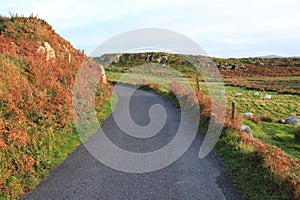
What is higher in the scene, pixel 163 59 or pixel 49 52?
pixel 163 59

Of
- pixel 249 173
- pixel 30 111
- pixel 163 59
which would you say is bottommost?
pixel 249 173

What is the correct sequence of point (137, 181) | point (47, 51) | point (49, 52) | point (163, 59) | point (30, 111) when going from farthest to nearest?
point (163, 59) < point (49, 52) < point (47, 51) < point (30, 111) < point (137, 181)

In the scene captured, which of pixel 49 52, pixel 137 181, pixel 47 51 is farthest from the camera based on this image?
pixel 49 52

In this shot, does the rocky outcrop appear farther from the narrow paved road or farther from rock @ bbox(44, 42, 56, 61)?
the narrow paved road

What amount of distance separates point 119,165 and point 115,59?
81.0 metres

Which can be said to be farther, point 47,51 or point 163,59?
point 163,59

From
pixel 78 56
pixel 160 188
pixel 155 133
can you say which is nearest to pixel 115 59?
pixel 78 56

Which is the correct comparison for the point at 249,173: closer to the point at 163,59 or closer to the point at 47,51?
the point at 47,51

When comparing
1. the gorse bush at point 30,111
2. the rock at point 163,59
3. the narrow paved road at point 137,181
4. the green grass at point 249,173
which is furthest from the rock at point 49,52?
the rock at point 163,59

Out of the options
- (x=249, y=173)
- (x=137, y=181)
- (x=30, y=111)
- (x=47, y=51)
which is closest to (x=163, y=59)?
(x=47, y=51)

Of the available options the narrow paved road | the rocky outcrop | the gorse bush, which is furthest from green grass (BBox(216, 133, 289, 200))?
the rocky outcrop

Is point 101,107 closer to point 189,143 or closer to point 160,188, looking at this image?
point 189,143

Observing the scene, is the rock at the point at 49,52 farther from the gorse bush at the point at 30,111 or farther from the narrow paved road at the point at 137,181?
the narrow paved road at the point at 137,181

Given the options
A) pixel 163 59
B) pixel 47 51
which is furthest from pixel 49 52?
pixel 163 59
